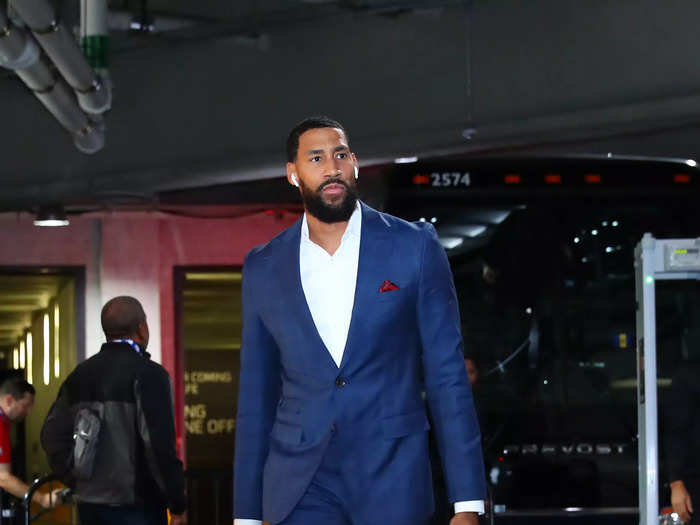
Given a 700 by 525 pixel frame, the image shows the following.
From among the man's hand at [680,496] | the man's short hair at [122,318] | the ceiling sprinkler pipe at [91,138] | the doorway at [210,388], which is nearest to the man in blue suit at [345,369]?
the man's hand at [680,496]

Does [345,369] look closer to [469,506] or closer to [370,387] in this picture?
[370,387]

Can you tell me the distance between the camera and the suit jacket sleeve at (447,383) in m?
3.43

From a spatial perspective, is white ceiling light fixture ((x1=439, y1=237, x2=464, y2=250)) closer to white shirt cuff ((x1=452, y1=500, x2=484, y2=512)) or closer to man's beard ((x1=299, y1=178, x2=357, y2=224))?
man's beard ((x1=299, y1=178, x2=357, y2=224))

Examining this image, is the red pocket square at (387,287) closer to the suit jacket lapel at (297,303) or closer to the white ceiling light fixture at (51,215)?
the suit jacket lapel at (297,303)

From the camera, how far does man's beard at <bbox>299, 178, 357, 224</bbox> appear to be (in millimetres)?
3539

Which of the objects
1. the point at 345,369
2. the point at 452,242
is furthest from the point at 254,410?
the point at 452,242

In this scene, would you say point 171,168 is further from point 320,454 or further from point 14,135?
point 320,454

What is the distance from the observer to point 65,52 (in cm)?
774

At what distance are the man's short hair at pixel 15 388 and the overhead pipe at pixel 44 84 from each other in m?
1.75

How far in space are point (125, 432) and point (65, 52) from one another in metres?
2.52

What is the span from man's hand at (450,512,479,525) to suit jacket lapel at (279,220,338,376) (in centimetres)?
46

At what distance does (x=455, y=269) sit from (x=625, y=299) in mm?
949

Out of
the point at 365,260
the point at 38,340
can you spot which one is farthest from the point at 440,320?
the point at 38,340

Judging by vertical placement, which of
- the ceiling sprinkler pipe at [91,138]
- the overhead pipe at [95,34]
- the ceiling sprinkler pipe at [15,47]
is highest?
the overhead pipe at [95,34]
